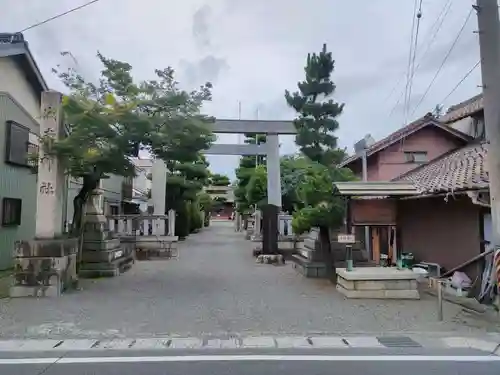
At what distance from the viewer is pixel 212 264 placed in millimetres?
16531

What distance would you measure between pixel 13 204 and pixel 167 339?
10768mm

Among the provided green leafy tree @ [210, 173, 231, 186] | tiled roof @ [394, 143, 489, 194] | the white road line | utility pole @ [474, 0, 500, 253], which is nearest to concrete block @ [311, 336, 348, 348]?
the white road line

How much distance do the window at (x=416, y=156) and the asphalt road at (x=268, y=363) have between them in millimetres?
13459

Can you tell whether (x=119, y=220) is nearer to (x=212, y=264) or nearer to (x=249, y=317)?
(x=212, y=264)

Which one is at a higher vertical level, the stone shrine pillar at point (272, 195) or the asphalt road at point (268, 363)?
the stone shrine pillar at point (272, 195)

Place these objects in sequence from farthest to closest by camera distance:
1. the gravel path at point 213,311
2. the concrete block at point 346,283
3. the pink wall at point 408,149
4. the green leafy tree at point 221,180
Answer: the green leafy tree at point 221,180, the pink wall at point 408,149, the concrete block at point 346,283, the gravel path at point 213,311

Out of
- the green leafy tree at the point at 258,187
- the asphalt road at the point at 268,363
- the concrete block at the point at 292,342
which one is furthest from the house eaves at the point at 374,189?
the green leafy tree at the point at 258,187

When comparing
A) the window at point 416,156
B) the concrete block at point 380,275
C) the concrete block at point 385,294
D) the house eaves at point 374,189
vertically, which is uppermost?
the window at point 416,156

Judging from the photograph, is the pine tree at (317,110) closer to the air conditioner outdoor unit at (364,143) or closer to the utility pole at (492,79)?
the air conditioner outdoor unit at (364,143)

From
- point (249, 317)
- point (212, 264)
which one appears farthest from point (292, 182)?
point (249, 317)

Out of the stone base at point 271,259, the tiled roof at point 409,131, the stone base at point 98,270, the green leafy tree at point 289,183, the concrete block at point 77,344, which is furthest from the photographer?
the green leafy tree at point 289,183

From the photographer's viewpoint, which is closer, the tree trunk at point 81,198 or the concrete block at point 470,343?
the concrete block at point 470,343

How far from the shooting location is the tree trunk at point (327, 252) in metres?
13.0

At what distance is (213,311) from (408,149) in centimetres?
1300
